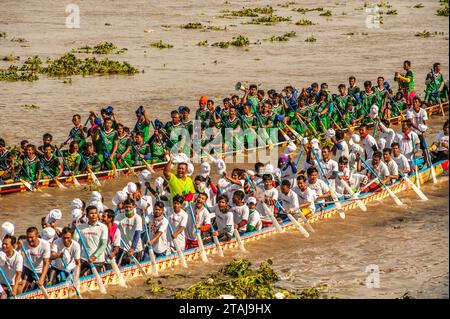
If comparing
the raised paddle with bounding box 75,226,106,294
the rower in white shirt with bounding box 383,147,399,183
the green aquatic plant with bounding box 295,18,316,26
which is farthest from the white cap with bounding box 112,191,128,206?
the green aquatic plant with bounding box 295,18,316,26

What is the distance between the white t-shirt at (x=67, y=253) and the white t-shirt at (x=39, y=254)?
0.21m

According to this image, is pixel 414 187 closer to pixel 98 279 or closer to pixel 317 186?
pixel 317 186

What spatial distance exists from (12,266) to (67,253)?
77 cm

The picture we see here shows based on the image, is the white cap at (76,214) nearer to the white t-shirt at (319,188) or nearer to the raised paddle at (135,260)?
the raised paddle at (135,260)

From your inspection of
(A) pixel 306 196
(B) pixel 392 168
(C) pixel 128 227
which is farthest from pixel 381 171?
(C) pixel 128 227

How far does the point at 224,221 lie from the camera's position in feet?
47.6

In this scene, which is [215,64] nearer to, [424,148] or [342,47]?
[342,47]

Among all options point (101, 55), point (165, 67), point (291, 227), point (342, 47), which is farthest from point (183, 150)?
point (342, 47)

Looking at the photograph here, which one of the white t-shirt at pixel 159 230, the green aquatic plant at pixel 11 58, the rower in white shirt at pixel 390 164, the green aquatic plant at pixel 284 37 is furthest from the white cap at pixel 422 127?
the green aquatic plant at pixel 284 37

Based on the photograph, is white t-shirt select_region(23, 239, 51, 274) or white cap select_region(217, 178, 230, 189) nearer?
white t-shirt select_region(23, 239, 51, 274)

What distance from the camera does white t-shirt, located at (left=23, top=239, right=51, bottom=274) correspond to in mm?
12195

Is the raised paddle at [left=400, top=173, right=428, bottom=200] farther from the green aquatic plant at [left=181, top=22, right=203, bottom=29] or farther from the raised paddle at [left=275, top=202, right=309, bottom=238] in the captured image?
the green aquatic plant at [left=181, top=22, right=203, bottom=29]

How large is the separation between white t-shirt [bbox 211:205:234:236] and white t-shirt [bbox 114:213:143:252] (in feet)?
5.23

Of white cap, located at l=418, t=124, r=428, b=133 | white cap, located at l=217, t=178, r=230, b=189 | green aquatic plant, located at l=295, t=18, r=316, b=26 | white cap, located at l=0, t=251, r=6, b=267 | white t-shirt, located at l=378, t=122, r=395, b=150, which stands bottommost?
white cap, located at l=0, t=251, r=6, b=267
